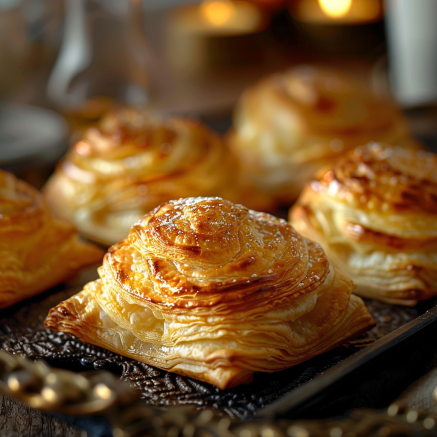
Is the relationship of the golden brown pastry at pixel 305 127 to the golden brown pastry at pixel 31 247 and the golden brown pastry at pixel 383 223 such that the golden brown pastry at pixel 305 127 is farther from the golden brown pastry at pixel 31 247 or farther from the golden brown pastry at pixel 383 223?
the golden brown pastry at pixel 31 247

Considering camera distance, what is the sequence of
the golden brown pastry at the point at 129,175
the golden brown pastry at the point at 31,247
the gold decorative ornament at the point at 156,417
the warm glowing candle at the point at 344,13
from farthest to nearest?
the warm glowing candle at the point at 344,13 < the golden brown pastry at the point at 129,175 < the golden brown pastry at the point at 31,247 < the gold decorative ornament at the point at 156,417

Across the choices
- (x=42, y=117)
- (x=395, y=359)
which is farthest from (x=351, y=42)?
(x=395, y=359)

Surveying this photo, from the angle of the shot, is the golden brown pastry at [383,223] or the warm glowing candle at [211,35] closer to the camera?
the golden brown pastry at [383,223]

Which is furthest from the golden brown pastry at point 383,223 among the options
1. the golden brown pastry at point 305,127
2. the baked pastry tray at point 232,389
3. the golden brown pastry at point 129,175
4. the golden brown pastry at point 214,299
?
the golden brown pastry at point 305,127

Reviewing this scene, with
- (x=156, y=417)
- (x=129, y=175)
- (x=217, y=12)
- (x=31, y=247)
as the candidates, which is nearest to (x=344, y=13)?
(x=217, y=12)

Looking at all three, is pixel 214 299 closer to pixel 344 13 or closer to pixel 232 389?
pixel 232 389
